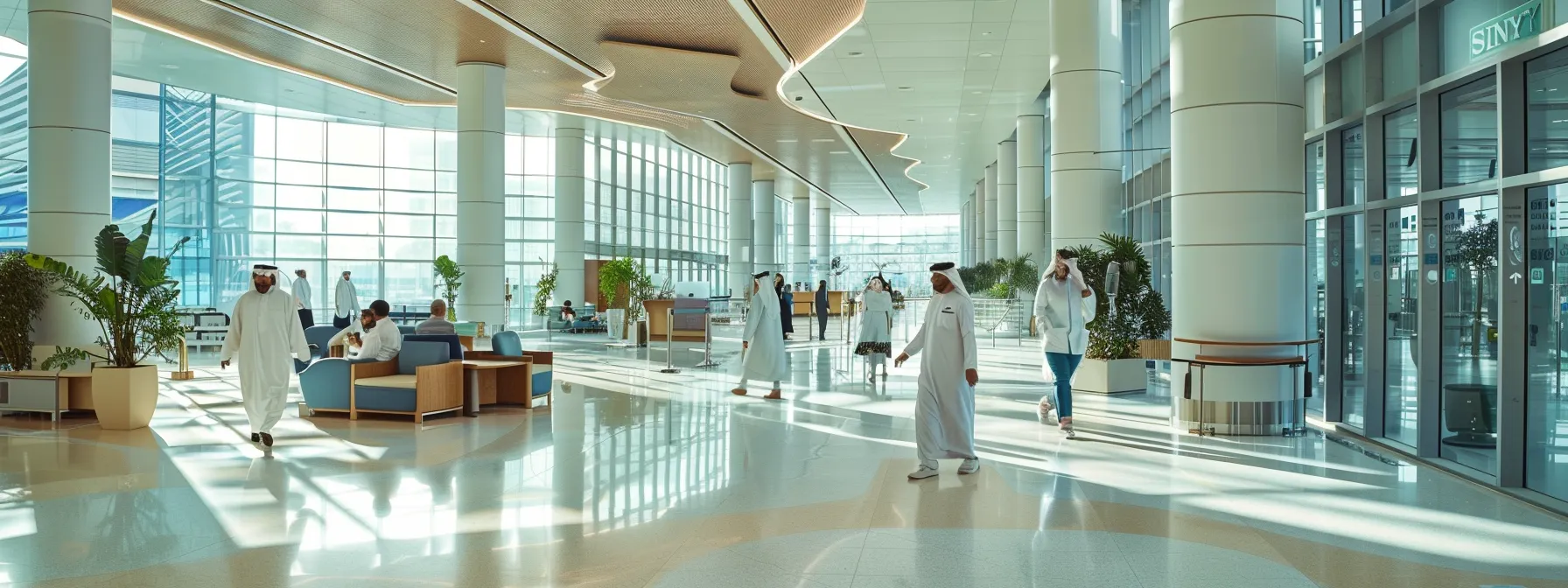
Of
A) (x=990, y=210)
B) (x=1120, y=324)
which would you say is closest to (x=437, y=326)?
(x=1120, y=324)

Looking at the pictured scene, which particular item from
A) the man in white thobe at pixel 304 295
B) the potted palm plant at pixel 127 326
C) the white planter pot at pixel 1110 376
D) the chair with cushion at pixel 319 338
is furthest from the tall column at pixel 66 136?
the white planter pot at pixel 1110 376

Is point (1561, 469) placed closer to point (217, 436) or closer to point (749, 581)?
point (749, 581)

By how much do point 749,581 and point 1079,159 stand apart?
38.5 ft

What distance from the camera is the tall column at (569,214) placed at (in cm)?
3133

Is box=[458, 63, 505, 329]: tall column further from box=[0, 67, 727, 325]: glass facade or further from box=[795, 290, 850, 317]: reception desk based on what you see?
box=[795, 290, 850, 317]: reception desk

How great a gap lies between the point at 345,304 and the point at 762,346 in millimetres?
12377

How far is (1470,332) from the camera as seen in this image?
7.50 metres

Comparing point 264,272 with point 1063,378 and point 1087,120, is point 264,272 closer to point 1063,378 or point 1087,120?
point 1063,378

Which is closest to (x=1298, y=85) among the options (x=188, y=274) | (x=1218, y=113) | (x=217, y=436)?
→ (x=1218, y=113)

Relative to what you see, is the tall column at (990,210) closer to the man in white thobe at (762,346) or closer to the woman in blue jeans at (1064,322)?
the man in white thobe at (762,346)

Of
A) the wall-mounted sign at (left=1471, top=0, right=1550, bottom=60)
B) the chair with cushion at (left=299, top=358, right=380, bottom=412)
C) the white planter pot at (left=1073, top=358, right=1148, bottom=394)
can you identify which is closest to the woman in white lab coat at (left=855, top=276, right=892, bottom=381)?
the white planter pot at (left=1073, top=358, right=1148, bottom=394)

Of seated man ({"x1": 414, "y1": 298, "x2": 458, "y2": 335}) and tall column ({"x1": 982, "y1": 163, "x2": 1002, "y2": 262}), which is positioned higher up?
tall column ({"x1": 982, "y1": 163, "x2": 1002, "y2": 262})

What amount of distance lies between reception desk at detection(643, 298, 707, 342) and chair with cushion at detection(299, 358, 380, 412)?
1393 centimetres

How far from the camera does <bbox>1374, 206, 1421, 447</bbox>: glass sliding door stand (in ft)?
27.7
